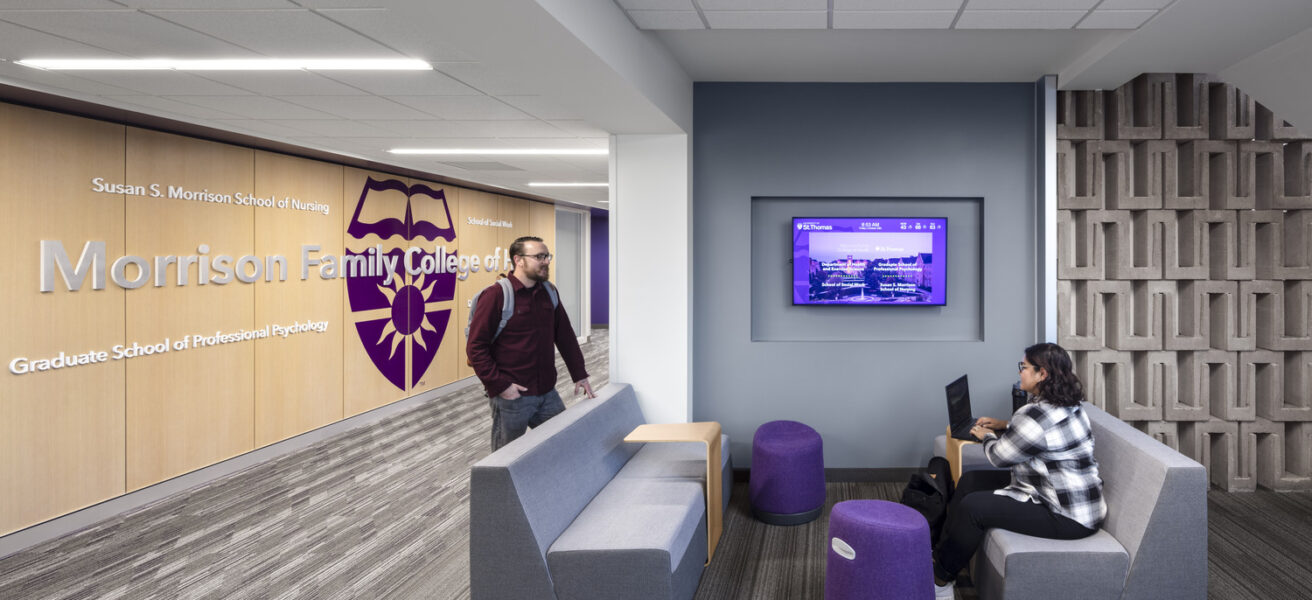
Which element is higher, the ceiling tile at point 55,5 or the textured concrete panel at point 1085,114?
the textured concrete panel at point 1085,114

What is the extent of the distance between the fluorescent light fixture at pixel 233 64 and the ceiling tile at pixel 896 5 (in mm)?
1961

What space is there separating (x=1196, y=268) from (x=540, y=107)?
4.35 m

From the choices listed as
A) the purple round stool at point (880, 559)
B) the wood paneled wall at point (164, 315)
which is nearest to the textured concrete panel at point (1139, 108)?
the purple round stool at point (880, 559)

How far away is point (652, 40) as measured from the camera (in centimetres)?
386

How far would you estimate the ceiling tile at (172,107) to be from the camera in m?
3.93

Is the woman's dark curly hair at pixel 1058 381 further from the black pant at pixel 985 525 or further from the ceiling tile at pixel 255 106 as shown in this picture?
the ceiling tile at pixel 255 106

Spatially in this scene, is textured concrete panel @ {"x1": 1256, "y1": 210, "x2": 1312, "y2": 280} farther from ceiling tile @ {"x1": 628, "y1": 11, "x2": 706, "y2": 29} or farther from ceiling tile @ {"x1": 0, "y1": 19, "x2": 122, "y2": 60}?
ceiling tile @ {"x1": 0, "y1": 19, "x2": 122, "y2": 60}

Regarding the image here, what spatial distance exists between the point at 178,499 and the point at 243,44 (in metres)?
3.49

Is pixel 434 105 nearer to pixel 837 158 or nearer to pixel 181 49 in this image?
pixel 181 49

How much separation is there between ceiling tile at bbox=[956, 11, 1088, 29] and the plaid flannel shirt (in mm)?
1880

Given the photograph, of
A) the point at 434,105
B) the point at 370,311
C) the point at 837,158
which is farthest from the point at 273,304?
the point at 837,158

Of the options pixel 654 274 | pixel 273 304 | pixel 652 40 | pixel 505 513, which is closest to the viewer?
pixel 505 513

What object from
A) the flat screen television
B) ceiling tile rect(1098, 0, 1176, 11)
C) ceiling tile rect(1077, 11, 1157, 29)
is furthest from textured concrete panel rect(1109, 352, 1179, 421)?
ceiling tile rect(1098, 0, 1176, 11)

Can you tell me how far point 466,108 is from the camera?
4164mm
